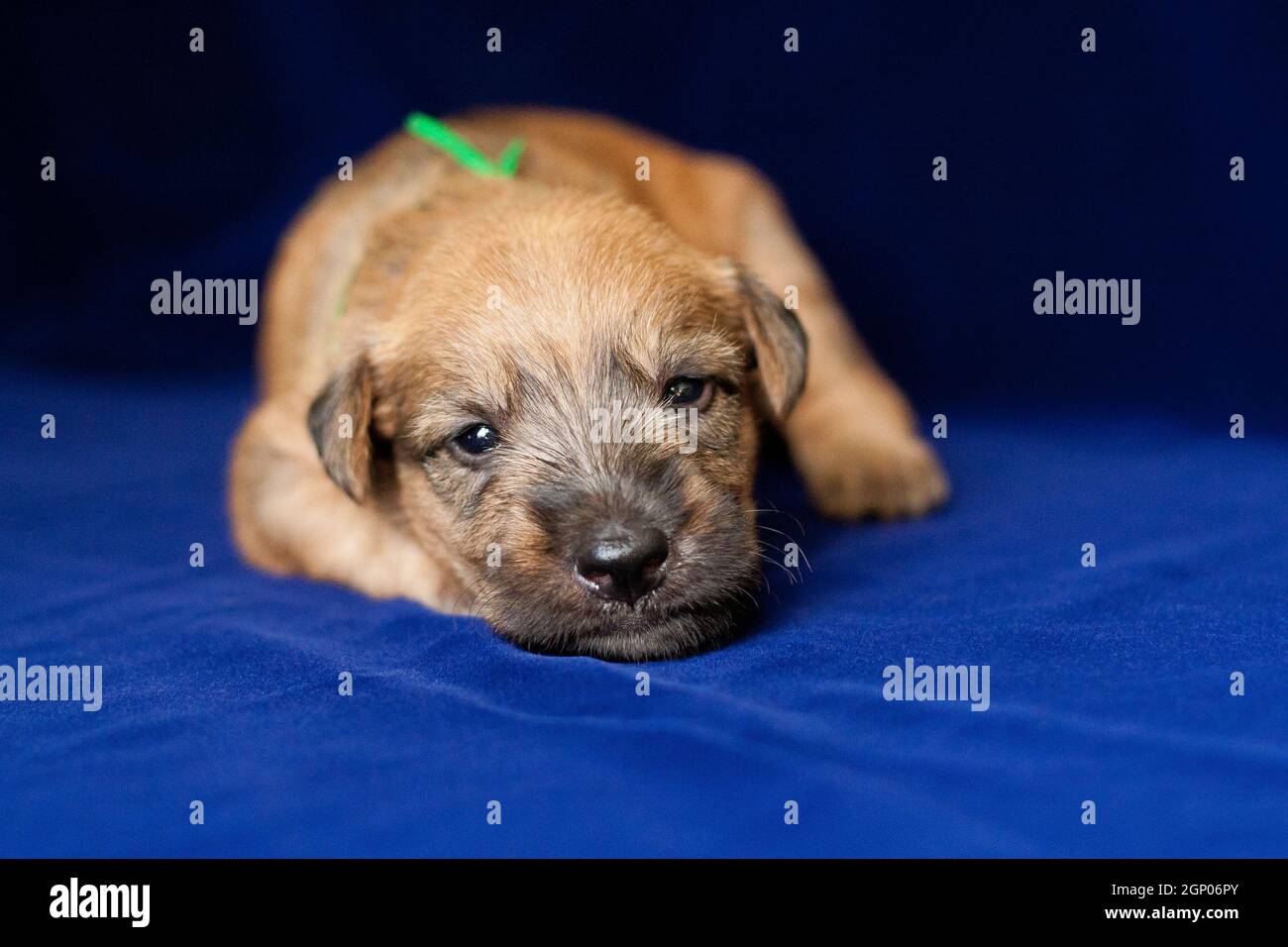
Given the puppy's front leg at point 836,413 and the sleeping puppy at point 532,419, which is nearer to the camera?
the sleeping puppy at point 532,419

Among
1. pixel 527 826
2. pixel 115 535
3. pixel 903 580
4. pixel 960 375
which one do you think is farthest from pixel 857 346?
pixel 527 826

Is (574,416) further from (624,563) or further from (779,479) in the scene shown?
(779,479)

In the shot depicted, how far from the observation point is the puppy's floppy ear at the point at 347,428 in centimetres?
414

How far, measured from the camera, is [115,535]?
5.24 m

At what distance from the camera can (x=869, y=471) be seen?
5375 millimetres

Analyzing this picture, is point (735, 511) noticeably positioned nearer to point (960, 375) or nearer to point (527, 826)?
point (527, 826)

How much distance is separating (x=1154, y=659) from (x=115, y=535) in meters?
3.51

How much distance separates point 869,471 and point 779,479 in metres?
0.59

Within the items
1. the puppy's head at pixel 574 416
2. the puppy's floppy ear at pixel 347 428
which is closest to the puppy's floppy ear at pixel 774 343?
the puppy's head at pixel 574 416

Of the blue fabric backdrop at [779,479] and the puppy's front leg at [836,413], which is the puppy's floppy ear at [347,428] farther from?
the puppy's front leg at [836,413]

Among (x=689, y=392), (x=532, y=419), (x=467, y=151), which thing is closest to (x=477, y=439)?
(x=532, y=419)

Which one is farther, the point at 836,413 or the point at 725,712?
the point at 836,413

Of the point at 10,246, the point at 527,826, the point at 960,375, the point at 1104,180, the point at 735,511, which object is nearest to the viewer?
the point at 527,826

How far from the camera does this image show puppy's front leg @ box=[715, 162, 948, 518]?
5.29m
